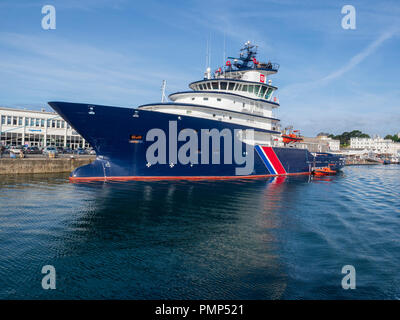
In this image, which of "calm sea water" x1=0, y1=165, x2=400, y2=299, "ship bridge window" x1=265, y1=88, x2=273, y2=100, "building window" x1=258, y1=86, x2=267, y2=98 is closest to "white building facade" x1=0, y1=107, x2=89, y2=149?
"building window" x1=258, y1=86, x2=267, y2=98

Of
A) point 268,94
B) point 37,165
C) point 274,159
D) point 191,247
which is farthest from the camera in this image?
point 268,94

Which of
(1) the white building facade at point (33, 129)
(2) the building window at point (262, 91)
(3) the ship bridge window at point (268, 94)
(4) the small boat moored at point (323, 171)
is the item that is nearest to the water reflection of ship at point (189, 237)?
(2) the building window at point (262, 91)

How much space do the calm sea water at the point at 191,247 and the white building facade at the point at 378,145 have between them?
145m

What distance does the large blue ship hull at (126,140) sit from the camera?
17.3 m

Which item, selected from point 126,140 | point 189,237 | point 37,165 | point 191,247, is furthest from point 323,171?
point 37,165

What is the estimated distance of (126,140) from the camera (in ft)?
61.3

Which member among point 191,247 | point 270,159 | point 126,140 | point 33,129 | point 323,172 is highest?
point 33,129

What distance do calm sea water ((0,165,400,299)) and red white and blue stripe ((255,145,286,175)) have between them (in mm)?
11253

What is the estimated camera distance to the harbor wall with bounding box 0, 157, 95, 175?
76.3 ft

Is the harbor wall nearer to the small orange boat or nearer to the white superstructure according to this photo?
the white superstructure

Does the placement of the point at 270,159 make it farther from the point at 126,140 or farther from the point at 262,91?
the point at 126,140

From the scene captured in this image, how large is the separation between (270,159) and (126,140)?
47.1 ft

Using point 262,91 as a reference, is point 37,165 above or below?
below
